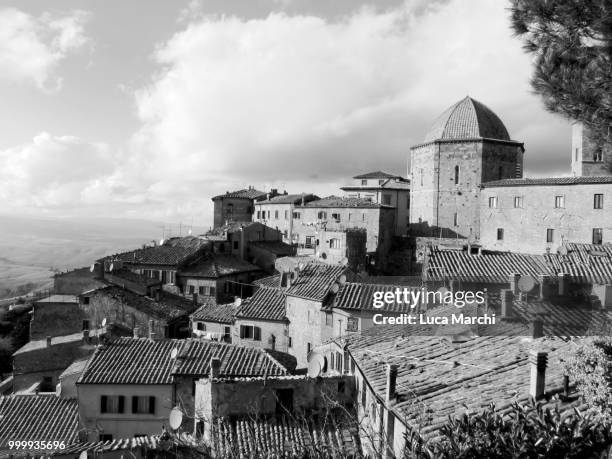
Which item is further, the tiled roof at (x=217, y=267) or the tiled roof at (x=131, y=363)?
the tiled roof at (x=217, y=267)

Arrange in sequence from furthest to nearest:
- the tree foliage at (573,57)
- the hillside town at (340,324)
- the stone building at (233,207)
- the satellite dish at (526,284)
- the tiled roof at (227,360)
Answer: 1. the stone building at (233,207)
2. the tiled roof at (227,360)
3. the satellite dish at (526,284)
4. the hillside town at (340,324)
5. the tree foliage at (573,57)

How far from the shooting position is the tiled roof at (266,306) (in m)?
28.0

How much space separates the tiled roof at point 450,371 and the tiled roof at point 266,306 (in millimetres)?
13236

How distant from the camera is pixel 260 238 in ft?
170

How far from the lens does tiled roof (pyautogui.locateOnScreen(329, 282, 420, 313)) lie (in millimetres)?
22469

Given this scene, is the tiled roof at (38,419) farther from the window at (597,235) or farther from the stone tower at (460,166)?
the stone tower at (460,166)

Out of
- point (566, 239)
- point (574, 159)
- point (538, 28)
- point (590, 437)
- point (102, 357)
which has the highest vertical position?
point (574, 159)

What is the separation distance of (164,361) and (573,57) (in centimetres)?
1806

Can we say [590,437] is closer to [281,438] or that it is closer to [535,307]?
[281,438]

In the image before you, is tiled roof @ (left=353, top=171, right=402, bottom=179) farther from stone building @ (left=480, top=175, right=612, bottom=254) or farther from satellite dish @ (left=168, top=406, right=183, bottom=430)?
satellite dish @ (left=168, top=406, right=183, bottom=430)

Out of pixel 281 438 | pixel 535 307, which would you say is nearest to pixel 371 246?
pixel 535 307

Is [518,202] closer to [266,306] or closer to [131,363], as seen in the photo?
[266,306]

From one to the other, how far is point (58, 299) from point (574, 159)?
144 feet

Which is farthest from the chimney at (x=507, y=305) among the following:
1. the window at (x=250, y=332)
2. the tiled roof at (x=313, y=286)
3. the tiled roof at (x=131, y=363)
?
the window at (x=250, y=332)
